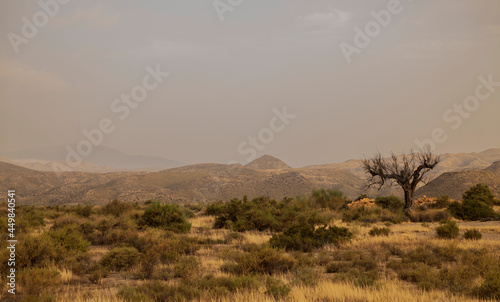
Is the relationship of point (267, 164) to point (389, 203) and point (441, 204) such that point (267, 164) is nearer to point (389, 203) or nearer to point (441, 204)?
point (389, 203)

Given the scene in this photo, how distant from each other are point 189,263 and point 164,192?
61234 mm

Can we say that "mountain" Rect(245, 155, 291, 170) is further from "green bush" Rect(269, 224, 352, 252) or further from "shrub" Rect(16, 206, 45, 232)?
"green bush" Rect(269, 224, 352, 252)

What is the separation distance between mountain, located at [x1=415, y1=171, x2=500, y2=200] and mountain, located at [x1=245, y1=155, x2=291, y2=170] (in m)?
89.1

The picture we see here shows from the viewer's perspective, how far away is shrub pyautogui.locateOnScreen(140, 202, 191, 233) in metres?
18.2

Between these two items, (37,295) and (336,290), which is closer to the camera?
(336,290)

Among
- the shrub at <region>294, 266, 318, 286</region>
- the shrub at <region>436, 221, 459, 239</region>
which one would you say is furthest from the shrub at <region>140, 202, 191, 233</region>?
the shrub at <region>436, 221, 459, 239</region>

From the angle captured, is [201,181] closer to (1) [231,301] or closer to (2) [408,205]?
(2) [408,205]

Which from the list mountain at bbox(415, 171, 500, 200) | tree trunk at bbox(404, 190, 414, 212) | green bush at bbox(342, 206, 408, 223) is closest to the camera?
green bush at bbox(342, 206, 408, 223)

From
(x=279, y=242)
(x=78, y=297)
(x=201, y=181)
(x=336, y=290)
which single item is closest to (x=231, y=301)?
(x=336, y=290)

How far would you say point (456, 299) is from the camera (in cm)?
605

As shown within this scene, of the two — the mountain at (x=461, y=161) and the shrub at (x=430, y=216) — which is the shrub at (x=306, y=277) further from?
the mountain at (x=461, y=161)

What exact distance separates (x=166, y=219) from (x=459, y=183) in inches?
1543

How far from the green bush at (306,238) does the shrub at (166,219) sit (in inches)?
271

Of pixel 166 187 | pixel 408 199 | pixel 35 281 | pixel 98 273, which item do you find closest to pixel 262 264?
pixel 98 273
